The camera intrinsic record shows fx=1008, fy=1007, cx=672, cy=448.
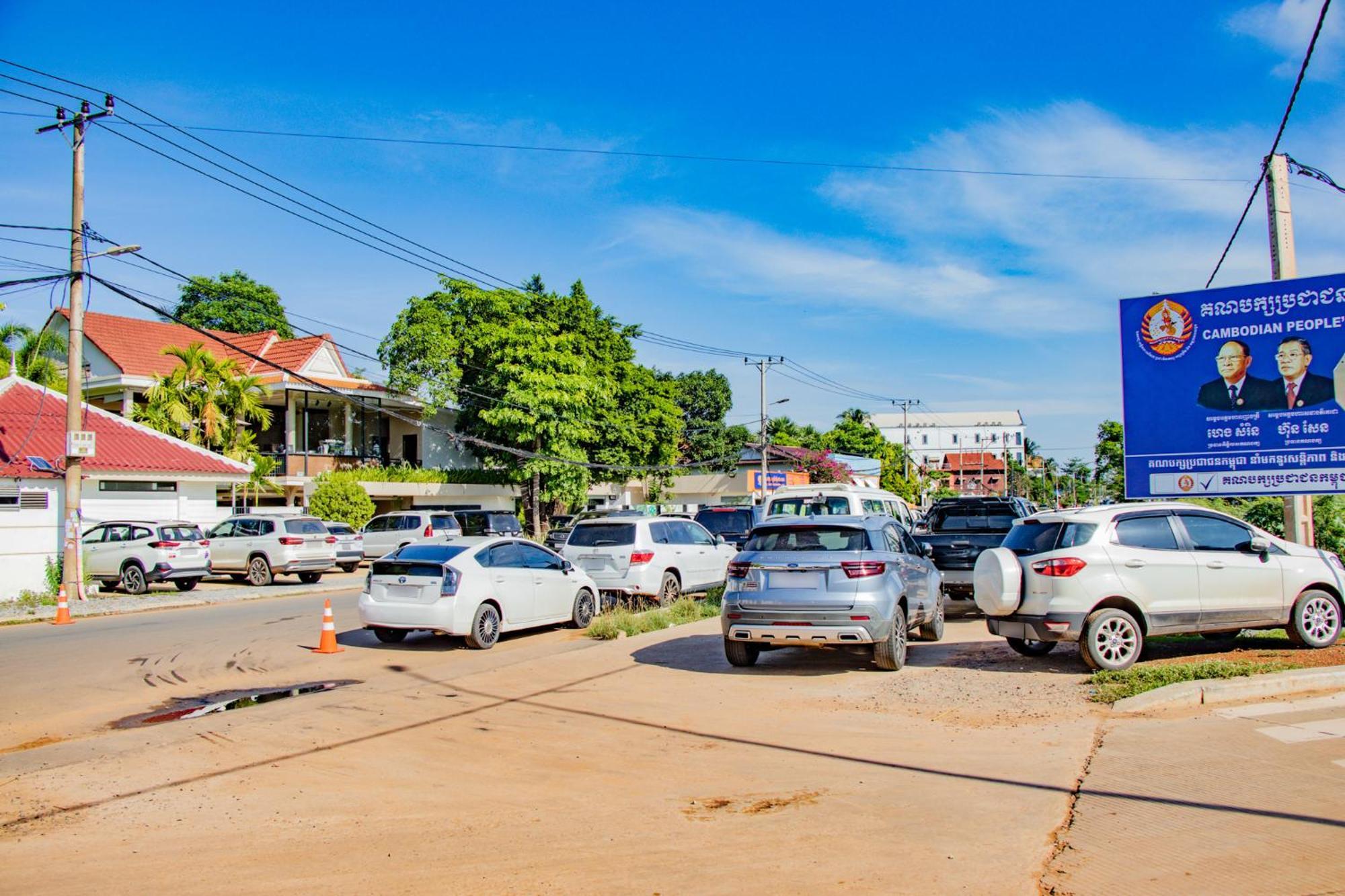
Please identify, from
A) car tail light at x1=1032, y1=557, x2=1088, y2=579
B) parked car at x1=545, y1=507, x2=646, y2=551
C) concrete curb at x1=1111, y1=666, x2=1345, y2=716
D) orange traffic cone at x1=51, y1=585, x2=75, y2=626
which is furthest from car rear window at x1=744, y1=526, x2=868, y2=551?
A: parked car at x1=545, y1=507, x2=646, y2=551

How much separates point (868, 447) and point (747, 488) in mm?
21316

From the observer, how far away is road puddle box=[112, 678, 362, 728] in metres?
9.53

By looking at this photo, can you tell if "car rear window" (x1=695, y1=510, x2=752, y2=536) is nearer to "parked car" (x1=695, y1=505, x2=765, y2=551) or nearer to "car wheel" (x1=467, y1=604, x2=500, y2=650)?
A: "parked car" (x1=695, y1=505, x2=765, y2=551)

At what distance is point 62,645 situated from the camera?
14648mm

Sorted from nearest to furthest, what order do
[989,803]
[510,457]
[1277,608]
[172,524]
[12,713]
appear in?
1. [989,803]
2. [12,713]
3. [1277,608]
4. [172,524]
5. [510,457]

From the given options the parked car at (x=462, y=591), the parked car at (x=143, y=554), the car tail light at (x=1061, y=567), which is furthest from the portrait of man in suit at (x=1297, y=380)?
the parked car at (x=143, y=554)

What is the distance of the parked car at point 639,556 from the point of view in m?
16.7

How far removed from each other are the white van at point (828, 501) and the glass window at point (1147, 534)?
7.66m

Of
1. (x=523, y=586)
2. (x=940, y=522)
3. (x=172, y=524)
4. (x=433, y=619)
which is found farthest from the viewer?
(x=172, y=524)

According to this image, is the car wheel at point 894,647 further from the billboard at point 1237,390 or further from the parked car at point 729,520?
the parked car at point 729,520

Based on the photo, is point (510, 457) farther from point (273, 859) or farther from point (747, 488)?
point (273, 859)

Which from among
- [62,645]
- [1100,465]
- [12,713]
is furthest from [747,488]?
[12,713]

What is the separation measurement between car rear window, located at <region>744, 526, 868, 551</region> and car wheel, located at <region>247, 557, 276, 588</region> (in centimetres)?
1758

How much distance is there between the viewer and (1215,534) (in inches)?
425
